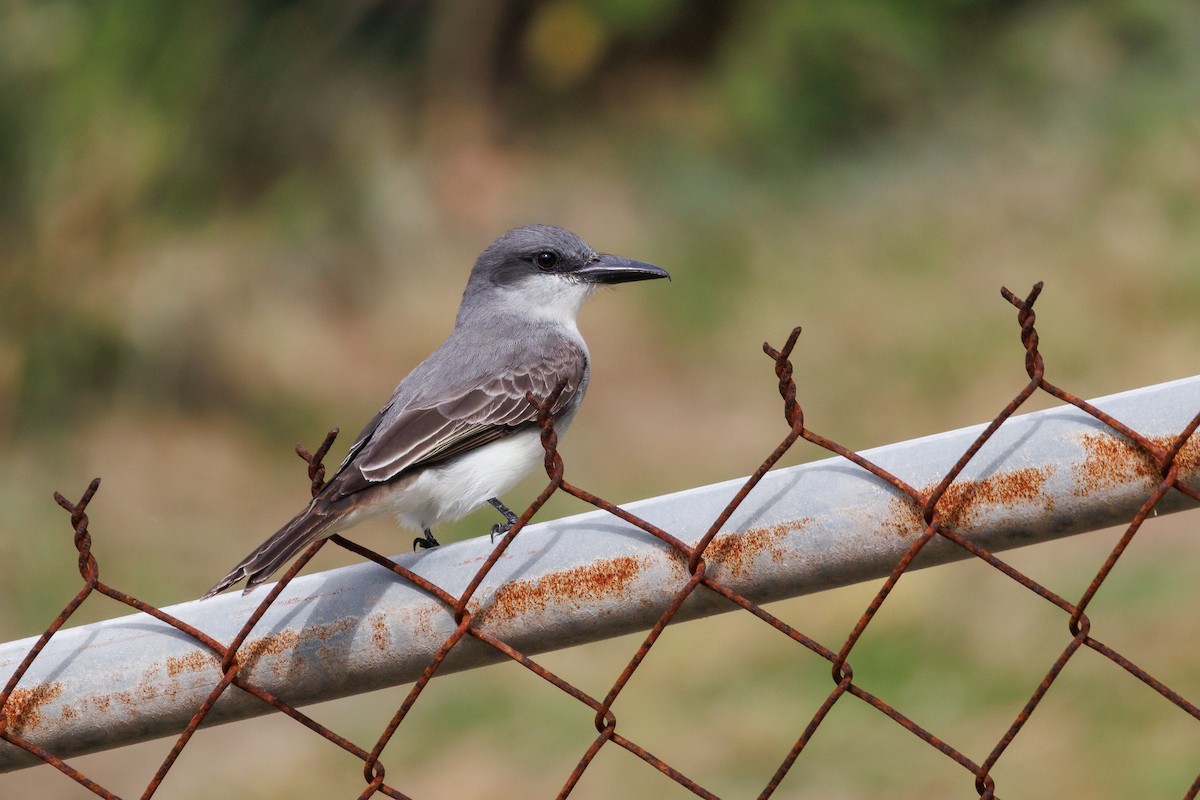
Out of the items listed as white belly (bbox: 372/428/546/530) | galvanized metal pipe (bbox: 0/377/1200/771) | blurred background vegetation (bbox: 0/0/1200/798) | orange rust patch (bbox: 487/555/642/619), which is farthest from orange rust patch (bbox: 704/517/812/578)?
blurred background vegetation (bbox: 0/0/1200/798)

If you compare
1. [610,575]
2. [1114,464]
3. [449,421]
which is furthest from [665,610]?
[449,421]

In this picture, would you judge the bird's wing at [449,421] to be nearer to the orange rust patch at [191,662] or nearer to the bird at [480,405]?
the bird at [480,405]

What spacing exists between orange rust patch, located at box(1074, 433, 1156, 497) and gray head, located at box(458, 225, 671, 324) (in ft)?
8.20

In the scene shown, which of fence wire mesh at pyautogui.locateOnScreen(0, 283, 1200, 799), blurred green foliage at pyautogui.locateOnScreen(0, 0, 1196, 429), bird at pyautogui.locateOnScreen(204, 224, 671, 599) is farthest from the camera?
blurred green foliage at pyautogui.locateOnScreen(0, 0, 1196, 429)

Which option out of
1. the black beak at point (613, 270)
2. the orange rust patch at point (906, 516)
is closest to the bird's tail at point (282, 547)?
the orange rust patch at point (906, 516)

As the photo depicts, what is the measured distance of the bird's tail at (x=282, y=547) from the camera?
7.02ft

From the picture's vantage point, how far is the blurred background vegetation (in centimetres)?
565

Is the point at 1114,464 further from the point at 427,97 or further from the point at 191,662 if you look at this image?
the point at 427,97

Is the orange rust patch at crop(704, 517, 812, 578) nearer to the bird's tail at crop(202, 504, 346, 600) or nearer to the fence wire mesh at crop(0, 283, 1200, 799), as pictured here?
the fence wire mesh at crop(0, 283, 1200, 799)

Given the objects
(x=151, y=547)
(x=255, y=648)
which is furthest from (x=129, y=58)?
(x=255, y=648)

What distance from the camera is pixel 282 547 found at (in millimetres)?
2344

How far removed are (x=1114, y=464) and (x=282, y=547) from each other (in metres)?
1.31

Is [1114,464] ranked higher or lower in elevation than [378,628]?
higher

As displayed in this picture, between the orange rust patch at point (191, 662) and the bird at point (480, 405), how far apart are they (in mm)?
308
